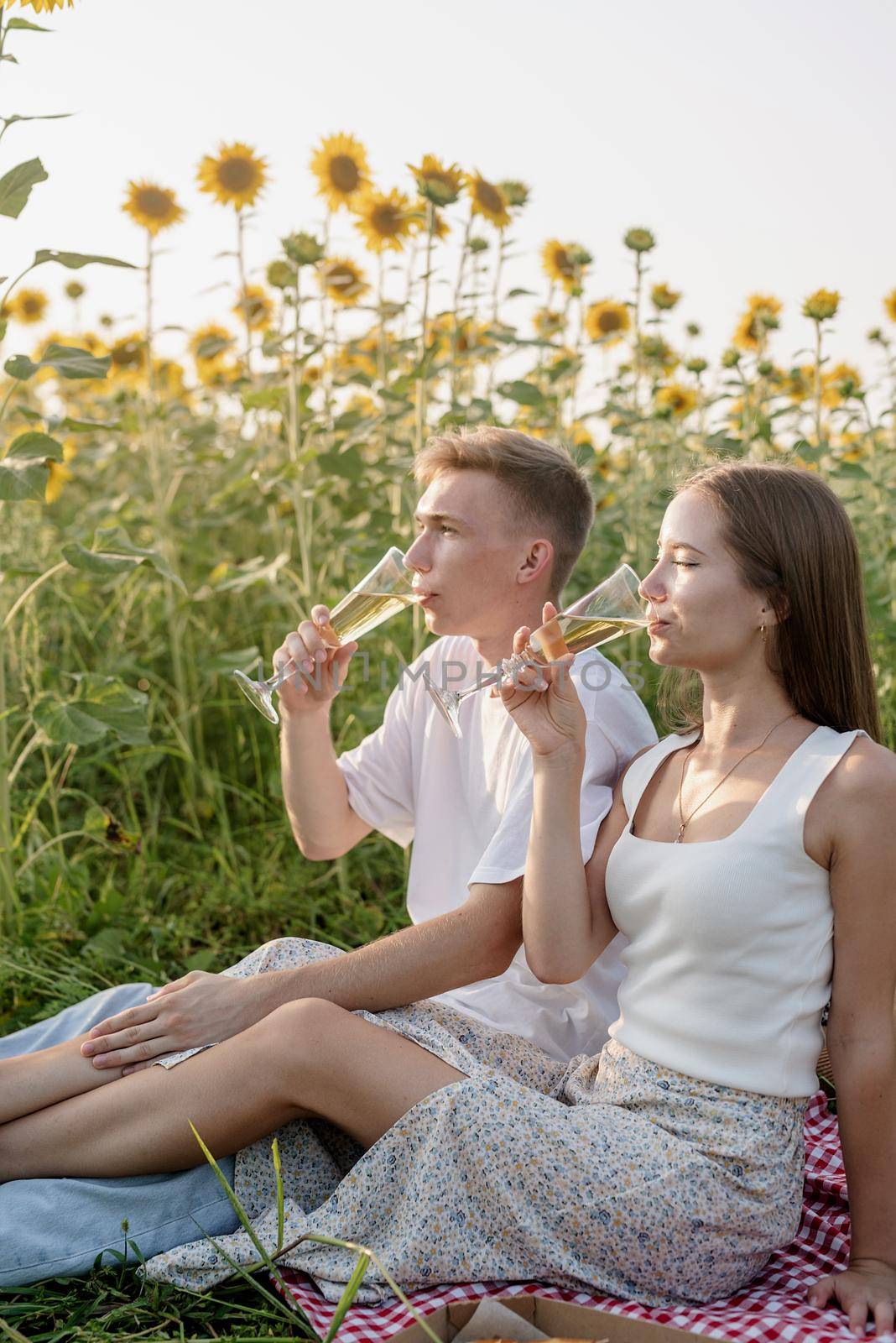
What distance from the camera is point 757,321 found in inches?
172

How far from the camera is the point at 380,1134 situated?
1.96m

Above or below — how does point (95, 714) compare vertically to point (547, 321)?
below

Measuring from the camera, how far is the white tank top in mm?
1854

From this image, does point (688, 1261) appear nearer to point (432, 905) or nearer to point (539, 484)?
point (432, 905)

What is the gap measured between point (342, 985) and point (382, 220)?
2.44m

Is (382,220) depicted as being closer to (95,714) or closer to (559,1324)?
(95,714)

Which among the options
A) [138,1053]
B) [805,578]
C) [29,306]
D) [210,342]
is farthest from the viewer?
[29,306]

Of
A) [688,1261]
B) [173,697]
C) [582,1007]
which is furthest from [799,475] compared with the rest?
[173,697]

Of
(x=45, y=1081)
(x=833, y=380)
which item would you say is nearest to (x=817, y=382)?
(x=833, y=380)

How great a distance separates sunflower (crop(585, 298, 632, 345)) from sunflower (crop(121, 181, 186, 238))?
1453 millimetres

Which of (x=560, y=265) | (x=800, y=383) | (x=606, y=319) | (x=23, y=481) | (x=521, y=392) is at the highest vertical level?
(x=560, y=265)

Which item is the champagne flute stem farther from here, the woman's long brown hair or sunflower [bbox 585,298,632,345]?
sunflower [bbox 585,298,632,345]

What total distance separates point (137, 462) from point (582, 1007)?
365 cm

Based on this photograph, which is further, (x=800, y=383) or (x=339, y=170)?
(x=800, y=383)
